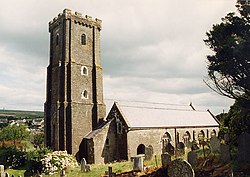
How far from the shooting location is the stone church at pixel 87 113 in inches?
1190

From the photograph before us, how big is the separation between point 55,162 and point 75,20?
56.3ft

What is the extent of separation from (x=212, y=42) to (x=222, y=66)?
2133mm

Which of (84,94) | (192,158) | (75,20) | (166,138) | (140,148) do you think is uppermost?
(75,20)

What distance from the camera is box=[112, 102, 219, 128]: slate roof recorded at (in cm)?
3219

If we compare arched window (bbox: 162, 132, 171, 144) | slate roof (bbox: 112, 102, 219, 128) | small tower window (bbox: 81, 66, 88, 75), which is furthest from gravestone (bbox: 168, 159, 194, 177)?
small tower window (bbox: 81, 66, 88, 75)

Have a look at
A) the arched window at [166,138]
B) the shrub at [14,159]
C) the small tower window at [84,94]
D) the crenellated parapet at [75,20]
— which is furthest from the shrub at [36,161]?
the crenellated parapet at [75,20]

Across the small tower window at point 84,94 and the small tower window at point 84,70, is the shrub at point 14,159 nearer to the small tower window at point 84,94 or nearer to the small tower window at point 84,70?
the small tower window at point 84,94

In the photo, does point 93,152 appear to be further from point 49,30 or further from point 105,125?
point 49,30

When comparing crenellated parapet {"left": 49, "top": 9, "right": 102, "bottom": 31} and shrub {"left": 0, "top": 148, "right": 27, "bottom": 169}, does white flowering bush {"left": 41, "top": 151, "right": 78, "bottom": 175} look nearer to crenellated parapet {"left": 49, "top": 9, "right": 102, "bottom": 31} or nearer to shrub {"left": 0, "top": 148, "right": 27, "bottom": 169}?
shrub {"left": 0, "top": 148, "right": 27, "bottom": 169}

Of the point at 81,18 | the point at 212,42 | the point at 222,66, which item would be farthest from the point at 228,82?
the point at 81,18

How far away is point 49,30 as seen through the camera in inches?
1414

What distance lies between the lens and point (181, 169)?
11.4 m

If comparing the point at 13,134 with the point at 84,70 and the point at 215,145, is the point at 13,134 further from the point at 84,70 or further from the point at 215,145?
the point at 215,145

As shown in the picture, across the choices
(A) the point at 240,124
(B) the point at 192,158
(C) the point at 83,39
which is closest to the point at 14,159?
(C) the point at 83,39
